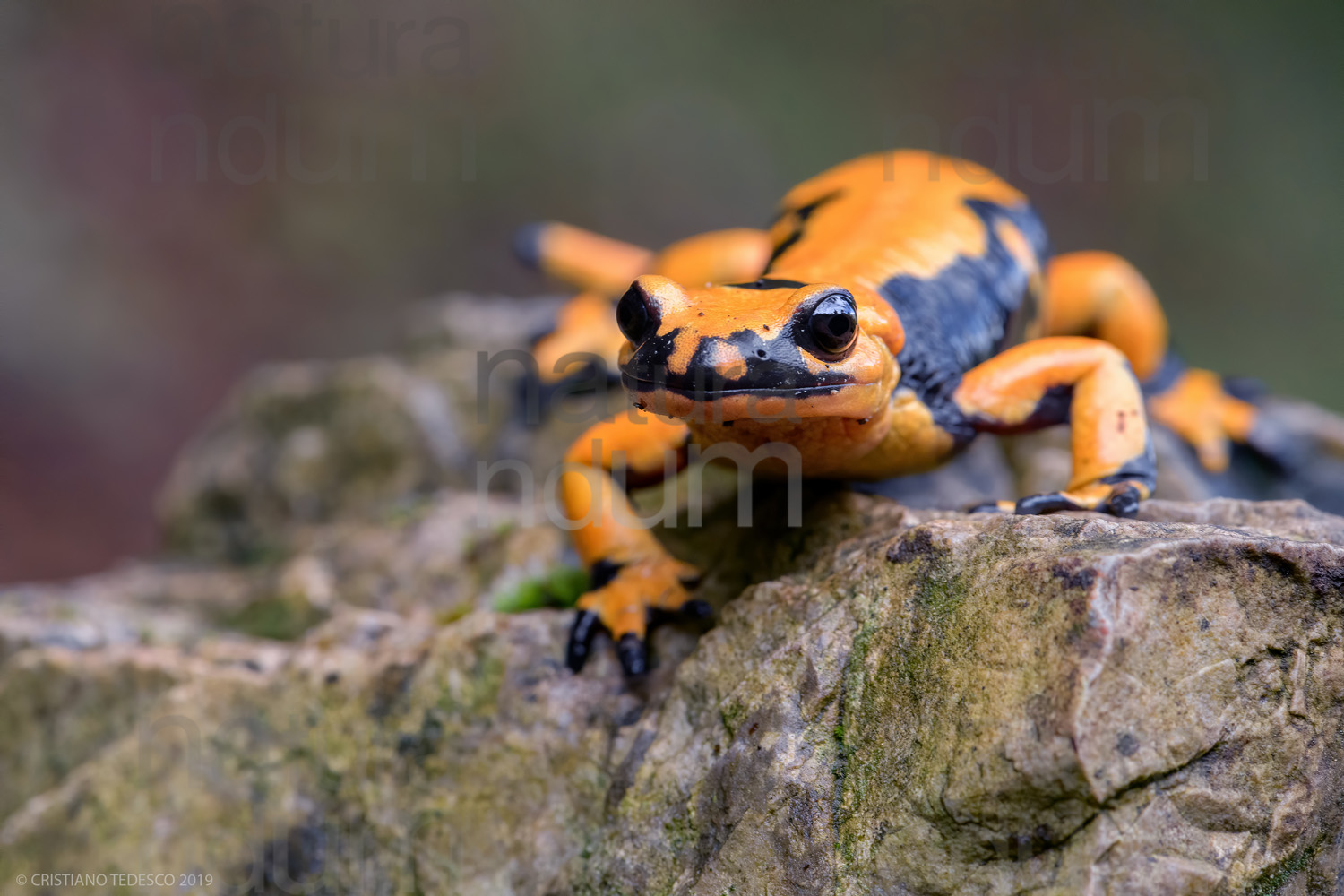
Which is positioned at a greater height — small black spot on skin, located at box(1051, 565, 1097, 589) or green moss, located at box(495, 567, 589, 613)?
small black spot on skin, located at box(1051, 565, 1097, 589)

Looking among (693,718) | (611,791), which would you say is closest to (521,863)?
(611,791)

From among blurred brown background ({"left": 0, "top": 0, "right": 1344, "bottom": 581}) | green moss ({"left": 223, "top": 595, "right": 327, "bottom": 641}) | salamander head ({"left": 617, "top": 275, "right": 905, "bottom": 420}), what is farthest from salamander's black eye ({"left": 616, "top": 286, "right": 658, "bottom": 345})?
blurred brown background ({"left": 0, "top": 0, "right": 1344, "bottom": 581})

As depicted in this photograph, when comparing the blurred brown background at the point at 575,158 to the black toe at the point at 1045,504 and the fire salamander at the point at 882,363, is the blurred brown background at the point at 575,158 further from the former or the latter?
the black toe at the point at 1045,504

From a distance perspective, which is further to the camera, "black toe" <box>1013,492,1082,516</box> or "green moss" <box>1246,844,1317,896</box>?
"black toe" <box>1013,492,1082,516</box>

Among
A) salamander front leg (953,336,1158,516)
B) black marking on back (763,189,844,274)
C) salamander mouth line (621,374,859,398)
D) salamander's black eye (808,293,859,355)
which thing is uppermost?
black marking on back (763,189,844,274)

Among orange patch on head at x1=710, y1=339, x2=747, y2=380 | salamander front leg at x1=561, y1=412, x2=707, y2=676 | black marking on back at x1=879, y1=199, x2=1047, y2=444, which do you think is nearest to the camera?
orange patch on head at x1=710, y1=339, x2=747, y2=380

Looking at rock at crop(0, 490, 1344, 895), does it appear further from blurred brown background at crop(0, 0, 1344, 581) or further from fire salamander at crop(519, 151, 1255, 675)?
blurred brown background at crop(0, 0, 1344, 581)

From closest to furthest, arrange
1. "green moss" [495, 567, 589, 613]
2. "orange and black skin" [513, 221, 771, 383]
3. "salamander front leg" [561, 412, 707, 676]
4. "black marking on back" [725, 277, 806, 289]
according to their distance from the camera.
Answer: "black marking on back" [725, 277, 806, 289]
"salamander front leg" [561, 412, 707, 676]
"green moss" [495, 567, 589, 613]
"orange and black skin" [513, 221, 771, 383]

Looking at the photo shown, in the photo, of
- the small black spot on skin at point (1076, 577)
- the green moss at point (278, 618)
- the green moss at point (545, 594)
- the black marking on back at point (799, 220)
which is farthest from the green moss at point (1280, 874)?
the green moss at point (278, 618)
